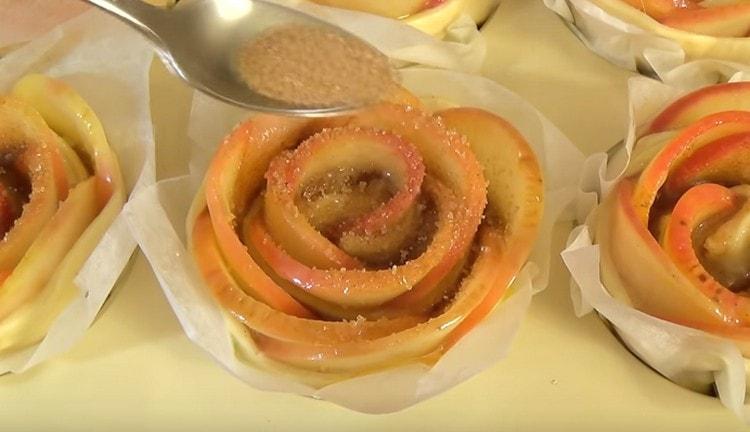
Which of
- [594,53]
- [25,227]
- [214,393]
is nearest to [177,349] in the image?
[214,393]

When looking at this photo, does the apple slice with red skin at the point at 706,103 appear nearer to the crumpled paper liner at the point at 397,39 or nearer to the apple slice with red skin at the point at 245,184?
the crumpled paper liner at the point at 397,39

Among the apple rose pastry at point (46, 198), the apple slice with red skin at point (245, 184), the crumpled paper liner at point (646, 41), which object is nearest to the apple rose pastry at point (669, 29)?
the crumpled paper liner at point (646, 41)

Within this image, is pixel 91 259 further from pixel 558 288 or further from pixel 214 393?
pixel 558 288

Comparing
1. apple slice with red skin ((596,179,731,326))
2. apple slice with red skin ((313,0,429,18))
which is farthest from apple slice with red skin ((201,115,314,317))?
apple slice with red skin ((596,179,731,326))

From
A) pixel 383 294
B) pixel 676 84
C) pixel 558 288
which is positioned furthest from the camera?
pixel 676 84

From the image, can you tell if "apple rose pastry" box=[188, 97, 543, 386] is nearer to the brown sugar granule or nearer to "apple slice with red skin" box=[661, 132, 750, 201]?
the brown sugar granule

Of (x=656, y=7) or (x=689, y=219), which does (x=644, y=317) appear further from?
(x=656, y=7)

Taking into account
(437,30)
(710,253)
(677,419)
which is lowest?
(677,419)
